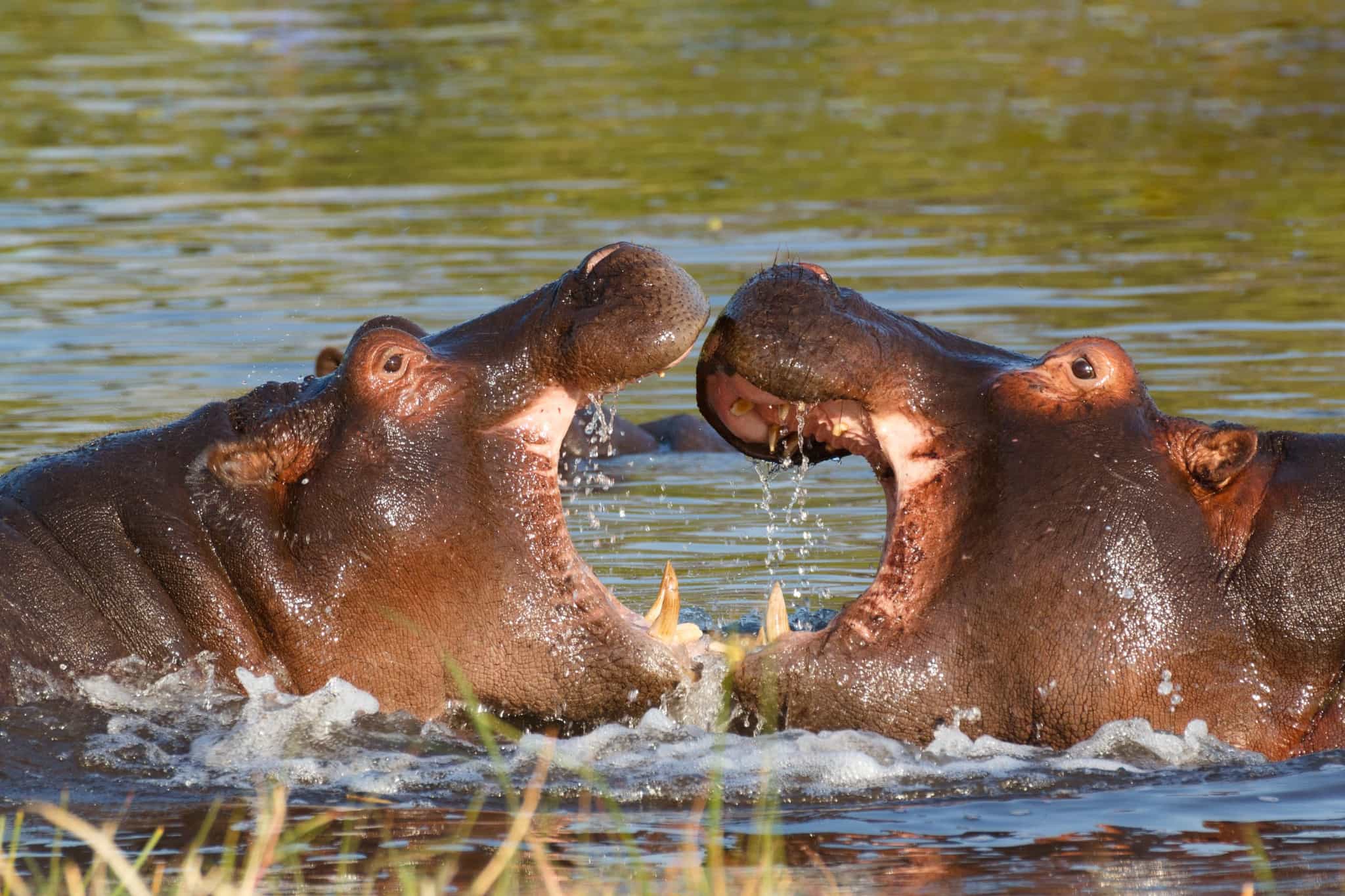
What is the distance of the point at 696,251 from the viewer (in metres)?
14.2

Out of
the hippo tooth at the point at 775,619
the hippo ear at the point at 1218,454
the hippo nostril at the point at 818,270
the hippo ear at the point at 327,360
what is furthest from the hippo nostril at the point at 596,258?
the hippo ear at the point at 327,360

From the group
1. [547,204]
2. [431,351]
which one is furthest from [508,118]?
[431,351]

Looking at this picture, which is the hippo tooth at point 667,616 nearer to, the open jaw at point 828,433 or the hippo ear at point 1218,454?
the open jaw at point 828,433

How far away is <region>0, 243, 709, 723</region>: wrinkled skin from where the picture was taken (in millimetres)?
5543

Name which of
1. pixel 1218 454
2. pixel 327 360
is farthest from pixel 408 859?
pixel 327 360

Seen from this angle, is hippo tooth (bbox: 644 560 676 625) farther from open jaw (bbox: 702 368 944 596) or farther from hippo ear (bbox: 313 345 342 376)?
hippo ear (bbox: 313 345 342 376)

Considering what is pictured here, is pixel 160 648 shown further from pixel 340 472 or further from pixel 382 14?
pixel 382 14

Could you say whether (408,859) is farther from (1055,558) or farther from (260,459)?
(1055,558)

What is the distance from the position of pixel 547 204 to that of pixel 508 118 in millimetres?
4672

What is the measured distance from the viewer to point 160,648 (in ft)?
18.6

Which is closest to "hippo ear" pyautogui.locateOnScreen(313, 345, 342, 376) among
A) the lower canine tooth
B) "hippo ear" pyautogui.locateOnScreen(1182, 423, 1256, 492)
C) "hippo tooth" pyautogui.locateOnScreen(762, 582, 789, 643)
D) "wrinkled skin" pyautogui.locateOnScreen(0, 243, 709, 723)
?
"wrinkled skin" pyautogui.locateOnScreen(0, 243, 709, 723)

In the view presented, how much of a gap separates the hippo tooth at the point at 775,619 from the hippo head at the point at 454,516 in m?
0.24

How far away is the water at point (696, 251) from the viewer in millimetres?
5223

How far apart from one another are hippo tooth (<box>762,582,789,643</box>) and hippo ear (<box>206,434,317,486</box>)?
1206 mm
